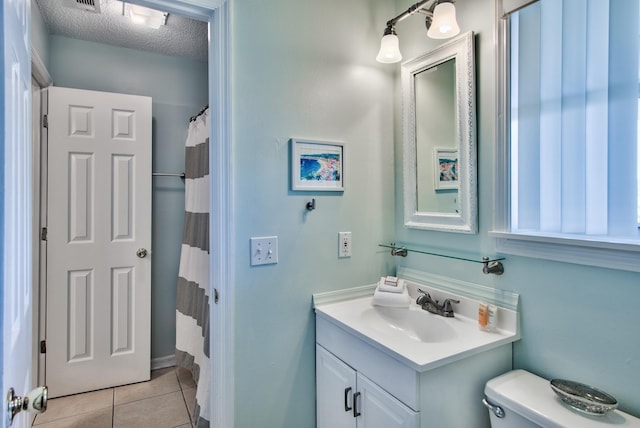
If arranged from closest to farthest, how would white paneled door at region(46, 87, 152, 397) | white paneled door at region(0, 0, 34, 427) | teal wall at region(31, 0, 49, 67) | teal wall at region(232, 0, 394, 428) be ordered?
white paneled door at region(0, 0, 34, 427) < teal wall at region(232, 0, 394, 428) < teal wall at region(31, 0, 49, 67) < white paneled door at region(46, 87, 152, 397)

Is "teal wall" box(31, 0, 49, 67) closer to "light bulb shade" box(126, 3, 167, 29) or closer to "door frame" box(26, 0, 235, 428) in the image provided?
"light bulb shade" box(126, 3, 167, 29)

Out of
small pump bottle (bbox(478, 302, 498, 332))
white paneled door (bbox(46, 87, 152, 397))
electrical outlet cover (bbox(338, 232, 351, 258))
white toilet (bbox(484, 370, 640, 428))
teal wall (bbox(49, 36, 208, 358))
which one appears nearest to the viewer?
white toilet (bbox(484, 370, 640, 428))

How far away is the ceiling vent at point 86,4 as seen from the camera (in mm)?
2043

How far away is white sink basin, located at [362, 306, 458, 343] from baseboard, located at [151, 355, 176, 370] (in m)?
2.00

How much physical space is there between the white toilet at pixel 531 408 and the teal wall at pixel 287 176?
0.78 m

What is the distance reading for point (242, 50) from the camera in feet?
4.89

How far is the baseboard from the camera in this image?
109 inches

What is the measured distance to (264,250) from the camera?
1.53 meters

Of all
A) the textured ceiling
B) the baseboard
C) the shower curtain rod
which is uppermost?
the textured ceiling

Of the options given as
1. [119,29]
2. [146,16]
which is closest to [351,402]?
[146,16]

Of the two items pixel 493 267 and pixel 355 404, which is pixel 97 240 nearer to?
pixel 355 404

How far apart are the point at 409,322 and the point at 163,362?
2175 millimetres

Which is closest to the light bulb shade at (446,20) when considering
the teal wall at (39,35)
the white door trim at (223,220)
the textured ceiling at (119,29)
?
the white door trim at (223,220)

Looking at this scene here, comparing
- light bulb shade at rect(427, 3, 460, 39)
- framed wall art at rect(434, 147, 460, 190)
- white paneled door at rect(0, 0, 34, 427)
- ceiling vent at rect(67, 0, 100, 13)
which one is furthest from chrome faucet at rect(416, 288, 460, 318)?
ceiling vent at rect(67, 0, 100, 13)
